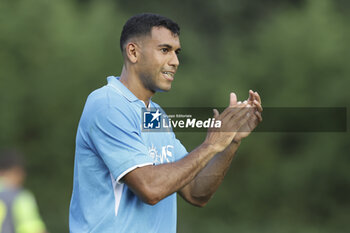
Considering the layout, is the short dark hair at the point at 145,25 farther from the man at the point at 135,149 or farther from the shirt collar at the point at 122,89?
the shirt collar at the point at 122,89

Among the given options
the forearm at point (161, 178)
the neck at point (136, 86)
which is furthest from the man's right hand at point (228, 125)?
the neck at point (136, 86)

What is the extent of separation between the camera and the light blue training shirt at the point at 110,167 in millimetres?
2725

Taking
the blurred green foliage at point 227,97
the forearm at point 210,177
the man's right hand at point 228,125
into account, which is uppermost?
the blurred green foliage at point 227,97

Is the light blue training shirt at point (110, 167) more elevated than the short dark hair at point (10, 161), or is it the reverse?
the short dark hair at point (10, 161)

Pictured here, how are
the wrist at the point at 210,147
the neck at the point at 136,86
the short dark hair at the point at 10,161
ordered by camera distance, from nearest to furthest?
the wrist at the point at 210,147, the neck at the point at 136,86, the short dark hair at the point at 10,161

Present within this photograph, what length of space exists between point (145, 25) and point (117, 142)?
71cm

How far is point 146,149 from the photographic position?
9.16ft

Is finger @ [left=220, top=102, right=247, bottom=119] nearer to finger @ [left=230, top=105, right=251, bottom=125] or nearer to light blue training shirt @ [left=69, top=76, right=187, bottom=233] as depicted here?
finger @ [left=230, top=105, right=251, bottom=125]

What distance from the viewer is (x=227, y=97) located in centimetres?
1187

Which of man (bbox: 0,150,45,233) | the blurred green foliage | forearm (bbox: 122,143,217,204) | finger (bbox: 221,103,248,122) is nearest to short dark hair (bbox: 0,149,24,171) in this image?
man (bbox: 0,150,45,233)

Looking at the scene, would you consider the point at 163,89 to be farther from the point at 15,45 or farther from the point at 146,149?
the point at 15,45

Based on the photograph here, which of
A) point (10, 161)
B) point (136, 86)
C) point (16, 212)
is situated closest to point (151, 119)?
point (136, 86)

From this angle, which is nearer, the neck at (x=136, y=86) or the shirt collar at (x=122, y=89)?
the shirt collar at (x=122, y=89)

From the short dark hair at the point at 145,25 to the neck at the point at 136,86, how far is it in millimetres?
205
